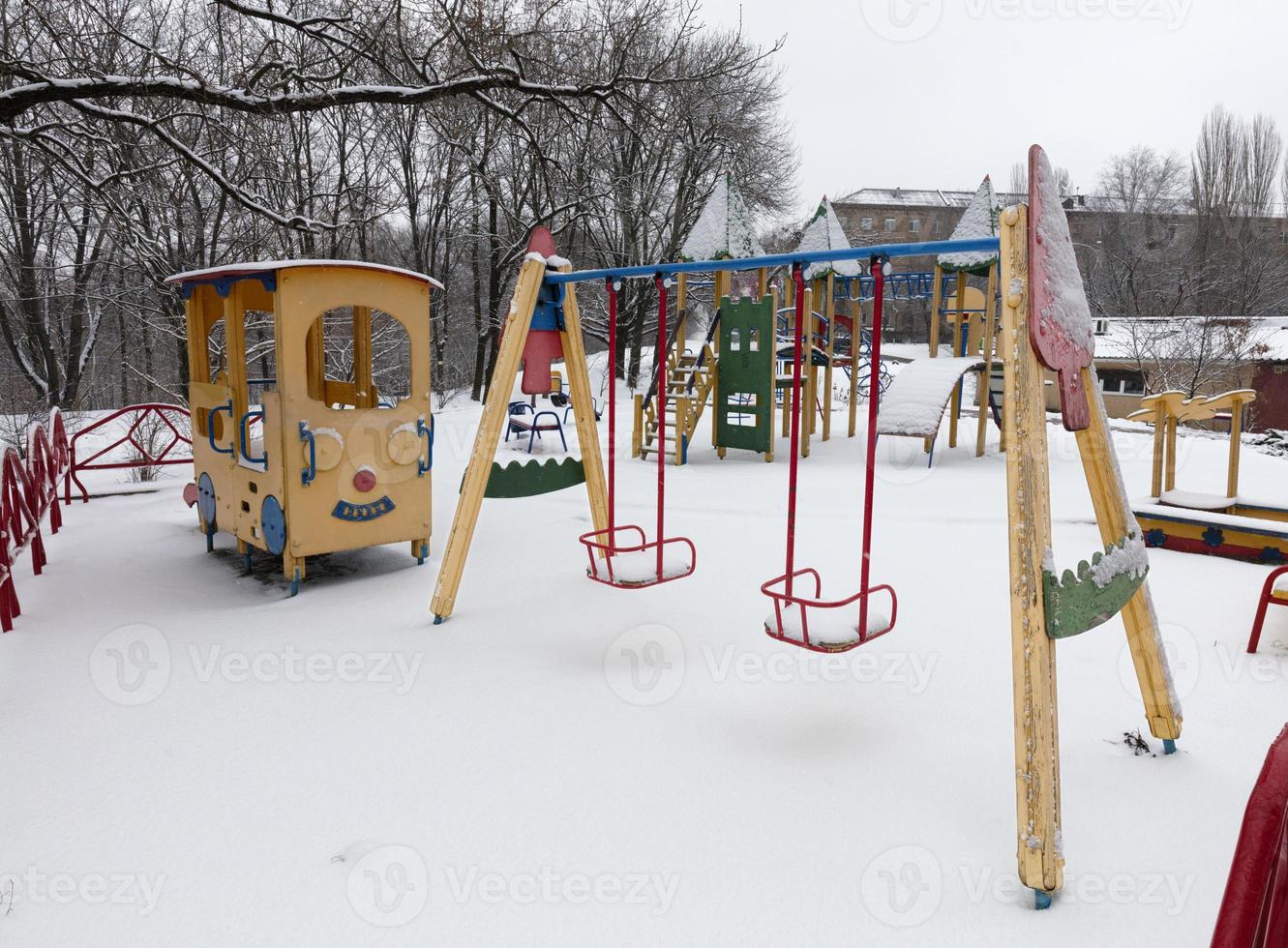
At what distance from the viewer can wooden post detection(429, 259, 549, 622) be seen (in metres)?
4.42

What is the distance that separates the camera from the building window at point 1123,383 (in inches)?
1152

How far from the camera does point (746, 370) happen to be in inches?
420

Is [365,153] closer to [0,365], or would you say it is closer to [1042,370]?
[0,365]

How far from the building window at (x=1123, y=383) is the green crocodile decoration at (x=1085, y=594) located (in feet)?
99.3

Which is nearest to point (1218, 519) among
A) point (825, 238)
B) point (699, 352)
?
point (699, 352)

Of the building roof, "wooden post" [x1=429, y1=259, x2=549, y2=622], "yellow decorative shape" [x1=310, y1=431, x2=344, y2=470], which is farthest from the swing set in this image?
the building roof

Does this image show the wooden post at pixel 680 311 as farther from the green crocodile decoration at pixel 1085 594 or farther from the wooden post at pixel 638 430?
the green crocodile decoration at pixel 1085 594

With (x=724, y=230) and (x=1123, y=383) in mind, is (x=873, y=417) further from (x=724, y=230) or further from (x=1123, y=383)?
(x=1123, y=383)

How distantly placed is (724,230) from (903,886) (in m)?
10.6

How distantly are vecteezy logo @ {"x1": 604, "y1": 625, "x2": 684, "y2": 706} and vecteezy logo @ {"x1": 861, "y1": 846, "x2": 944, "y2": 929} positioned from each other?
4.26ft

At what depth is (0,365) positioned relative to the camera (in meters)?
20.1

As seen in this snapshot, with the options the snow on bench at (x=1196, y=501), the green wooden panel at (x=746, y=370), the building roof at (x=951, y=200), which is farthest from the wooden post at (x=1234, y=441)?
the building roof at (x=951, y=200)

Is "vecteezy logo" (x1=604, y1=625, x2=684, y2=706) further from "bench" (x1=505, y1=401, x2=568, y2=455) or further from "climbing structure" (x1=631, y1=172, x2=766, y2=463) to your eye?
"bench" (x1=505, y1=401, x2=568, y2=455)

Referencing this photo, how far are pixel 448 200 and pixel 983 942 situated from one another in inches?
802
